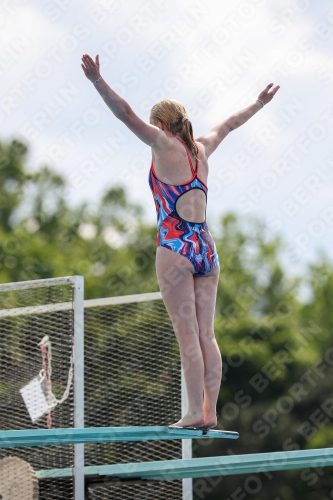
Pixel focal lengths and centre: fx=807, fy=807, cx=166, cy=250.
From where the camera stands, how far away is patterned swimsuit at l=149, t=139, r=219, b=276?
15.2 ft

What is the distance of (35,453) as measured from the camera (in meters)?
7.27

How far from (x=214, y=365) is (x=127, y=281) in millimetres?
20631

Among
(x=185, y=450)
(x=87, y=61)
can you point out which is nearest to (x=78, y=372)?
(x=185, y=450)

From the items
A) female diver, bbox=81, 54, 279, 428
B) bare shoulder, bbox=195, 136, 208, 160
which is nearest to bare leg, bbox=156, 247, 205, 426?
female diver, bbox=81, 54, 279, 428

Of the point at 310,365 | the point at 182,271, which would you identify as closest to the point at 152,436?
the point at 182,271

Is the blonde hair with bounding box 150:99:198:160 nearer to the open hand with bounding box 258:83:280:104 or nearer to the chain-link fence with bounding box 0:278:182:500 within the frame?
the open hand with bounding box 258:83:280:104

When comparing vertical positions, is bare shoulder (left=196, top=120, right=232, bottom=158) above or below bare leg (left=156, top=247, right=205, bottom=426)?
above

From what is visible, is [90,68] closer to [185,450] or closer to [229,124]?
[229,124]

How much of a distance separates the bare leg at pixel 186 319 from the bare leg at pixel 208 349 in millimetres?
71

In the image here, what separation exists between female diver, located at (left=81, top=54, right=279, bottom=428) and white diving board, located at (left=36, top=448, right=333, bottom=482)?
1150 millimetres

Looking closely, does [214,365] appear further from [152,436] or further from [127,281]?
[127,281]

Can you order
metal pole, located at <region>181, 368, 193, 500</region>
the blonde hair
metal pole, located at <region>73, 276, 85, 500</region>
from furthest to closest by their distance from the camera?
1. metal pole, located at <region>181, 368, 193, 500</region>
2. metal pole, located at <region>73, 276, 85, 500</region>
3. the blonde hair

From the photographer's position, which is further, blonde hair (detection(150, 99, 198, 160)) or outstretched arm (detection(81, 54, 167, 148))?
blonde hair (detection(150, 99, 198, 160))

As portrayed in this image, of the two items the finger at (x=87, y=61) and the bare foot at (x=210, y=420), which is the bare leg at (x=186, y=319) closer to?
the bare foot at (x=210, y=420)
